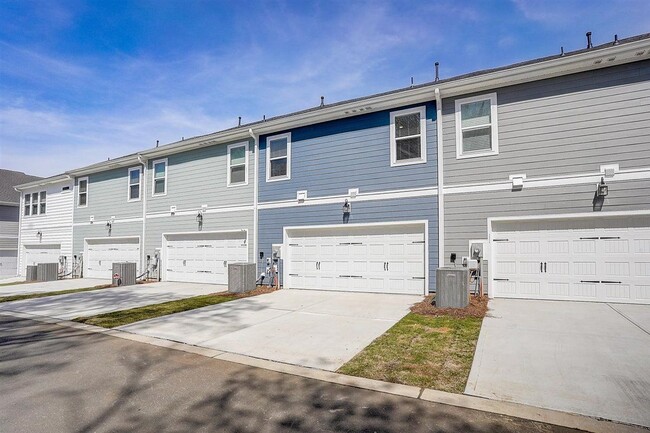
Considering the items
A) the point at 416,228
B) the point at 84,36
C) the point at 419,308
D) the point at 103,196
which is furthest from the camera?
the point at 103,196

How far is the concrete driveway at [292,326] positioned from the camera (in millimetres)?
5297

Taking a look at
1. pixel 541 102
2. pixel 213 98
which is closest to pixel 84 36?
pixel 213 98

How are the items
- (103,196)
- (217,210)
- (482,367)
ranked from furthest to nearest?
(103,196)
(217,210)
(482,367)

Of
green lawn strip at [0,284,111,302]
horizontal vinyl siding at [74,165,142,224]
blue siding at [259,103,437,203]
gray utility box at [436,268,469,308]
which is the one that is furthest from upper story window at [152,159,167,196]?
gray utility box at [436,268,469,308]

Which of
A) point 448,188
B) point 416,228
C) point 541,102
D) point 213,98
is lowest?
point 416,228

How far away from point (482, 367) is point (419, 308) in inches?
135

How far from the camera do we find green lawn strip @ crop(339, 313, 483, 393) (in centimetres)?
415

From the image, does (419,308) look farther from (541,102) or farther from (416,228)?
(541,102)

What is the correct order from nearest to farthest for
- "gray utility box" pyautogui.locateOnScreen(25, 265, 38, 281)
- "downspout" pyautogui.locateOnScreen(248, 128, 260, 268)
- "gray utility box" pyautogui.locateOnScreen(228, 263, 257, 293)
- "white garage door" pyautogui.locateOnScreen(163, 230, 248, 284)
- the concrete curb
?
the concrete curb < "gray utility box" pyautogui.locateOnScreen(228, 263, 257, 293) < "downspout" pyautogui.locateOnScreen(248, 128, 260, 268) < "white garage door" pyautogui.locateOnScreen(163, 230, 248, 284) < "gray utility box" pyautogui.locateOnScreen(25, 265, 38, 281)

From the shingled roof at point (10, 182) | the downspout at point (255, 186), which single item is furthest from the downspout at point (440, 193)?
the shingled roof at point (10, 182)

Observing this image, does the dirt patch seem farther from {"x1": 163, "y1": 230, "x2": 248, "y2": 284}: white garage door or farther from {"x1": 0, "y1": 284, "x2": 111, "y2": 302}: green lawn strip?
{"x1": 0, "y1": 284, "x2": 111, "y2": 302}: green lawn strip

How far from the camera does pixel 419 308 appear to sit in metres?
7.89

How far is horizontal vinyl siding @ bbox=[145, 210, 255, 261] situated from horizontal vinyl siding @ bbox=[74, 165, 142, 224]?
51.1 inches

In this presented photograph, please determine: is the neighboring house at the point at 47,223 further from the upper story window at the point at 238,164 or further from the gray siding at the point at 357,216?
the gray siding at the point at 357,216
